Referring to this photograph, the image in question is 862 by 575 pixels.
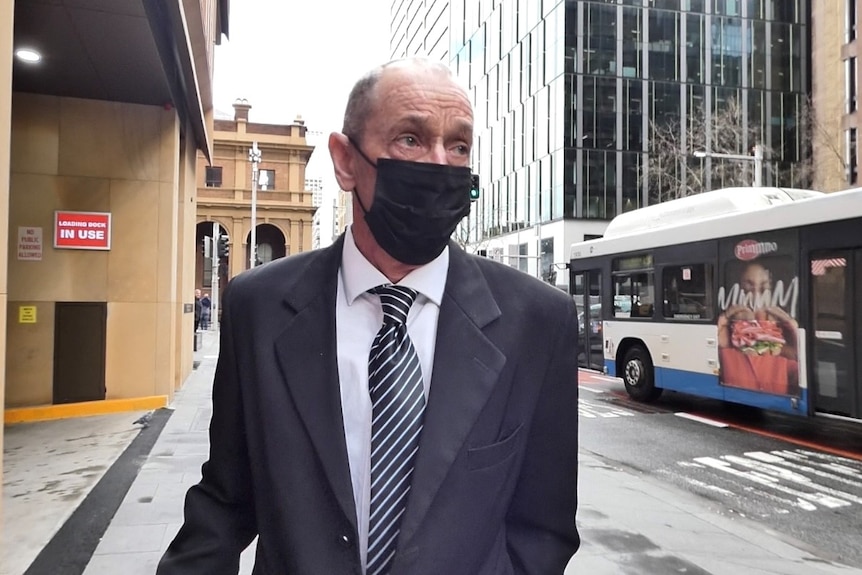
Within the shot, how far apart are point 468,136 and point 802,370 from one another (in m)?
8.40

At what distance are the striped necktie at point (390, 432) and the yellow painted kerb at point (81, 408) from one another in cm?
955

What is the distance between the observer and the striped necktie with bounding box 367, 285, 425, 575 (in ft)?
4.65

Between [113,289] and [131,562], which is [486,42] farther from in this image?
[131,562]

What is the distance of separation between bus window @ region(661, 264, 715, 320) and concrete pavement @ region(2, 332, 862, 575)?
3927 millimetres

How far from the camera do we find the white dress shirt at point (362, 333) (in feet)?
4.78

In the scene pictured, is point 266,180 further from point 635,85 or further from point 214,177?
point 635,85

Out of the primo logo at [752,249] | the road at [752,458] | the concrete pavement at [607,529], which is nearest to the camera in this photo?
the concrete pavement at [607,529]

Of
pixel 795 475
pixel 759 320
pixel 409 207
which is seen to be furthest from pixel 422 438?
pixel 759 320

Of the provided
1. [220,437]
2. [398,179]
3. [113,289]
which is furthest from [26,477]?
[398,179]

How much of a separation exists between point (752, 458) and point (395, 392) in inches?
306

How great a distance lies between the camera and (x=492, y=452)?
1471 mm

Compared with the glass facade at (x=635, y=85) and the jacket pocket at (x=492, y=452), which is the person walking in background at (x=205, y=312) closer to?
the glass facade at (x=635, y=85)

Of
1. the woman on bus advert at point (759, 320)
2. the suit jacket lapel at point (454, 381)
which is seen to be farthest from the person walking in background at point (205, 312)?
the suit jacket lapel at point (454, 381)

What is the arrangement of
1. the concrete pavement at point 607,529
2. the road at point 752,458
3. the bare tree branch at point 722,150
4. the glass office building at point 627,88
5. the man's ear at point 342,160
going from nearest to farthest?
1. the man's ear at point 342,160
2. the concrete pavement at point 607,529
3. the road at point 752,458
4. the bare tree branch at point 722,150
5. the glass office building at point 627,88
